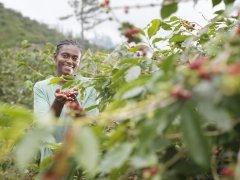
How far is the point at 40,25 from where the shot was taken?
34.0 meters

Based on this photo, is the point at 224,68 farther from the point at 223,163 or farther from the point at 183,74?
the point at 223,163

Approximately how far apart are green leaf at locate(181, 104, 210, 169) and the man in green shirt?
1.62 m

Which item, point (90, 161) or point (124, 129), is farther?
point (124, 129)

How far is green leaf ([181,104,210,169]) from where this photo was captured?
28.3 inches

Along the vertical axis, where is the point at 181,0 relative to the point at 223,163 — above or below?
above

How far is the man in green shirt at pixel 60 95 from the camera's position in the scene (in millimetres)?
2605

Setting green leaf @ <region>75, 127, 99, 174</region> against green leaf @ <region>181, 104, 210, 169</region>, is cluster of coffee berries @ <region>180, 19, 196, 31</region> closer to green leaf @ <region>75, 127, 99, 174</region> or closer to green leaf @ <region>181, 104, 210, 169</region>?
green leaf @ <region>181, 104, 210, 169</region>

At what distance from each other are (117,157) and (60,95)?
165cm

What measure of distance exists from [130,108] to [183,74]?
0.39 feet

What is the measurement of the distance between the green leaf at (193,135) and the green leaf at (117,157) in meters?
0.12

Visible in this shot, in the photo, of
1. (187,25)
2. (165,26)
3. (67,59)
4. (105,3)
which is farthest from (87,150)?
(67,59)

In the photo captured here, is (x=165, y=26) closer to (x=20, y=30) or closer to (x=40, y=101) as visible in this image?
(x=40, y=101)

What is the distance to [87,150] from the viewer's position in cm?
64

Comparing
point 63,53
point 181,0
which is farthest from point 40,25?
point 181,0
